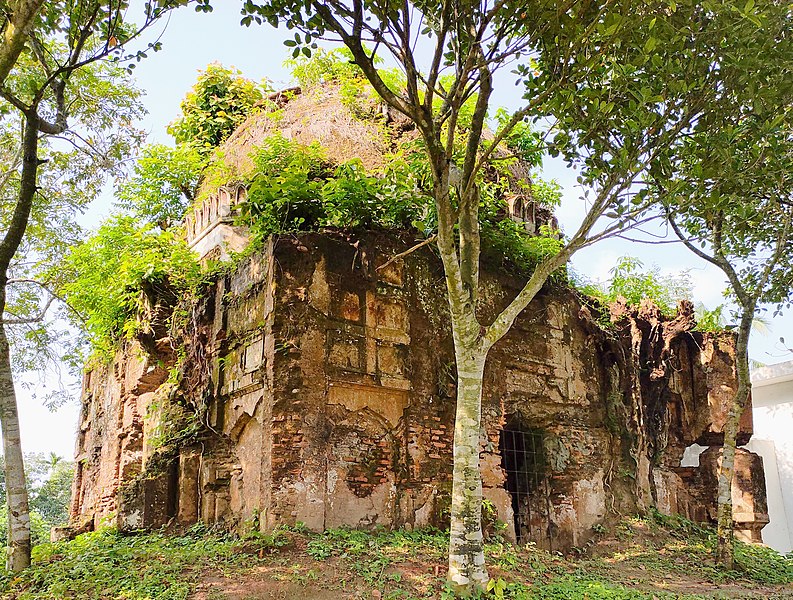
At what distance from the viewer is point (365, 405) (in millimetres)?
9070

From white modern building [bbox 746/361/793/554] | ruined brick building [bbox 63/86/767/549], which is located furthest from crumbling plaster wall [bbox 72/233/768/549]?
white modern building [bbox 746/361/793/554]

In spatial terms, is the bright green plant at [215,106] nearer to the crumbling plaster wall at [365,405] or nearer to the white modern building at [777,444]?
the crumbling plaster wall at [365,405]

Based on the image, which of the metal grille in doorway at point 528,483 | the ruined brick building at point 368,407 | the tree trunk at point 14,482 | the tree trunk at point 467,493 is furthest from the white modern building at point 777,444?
the tree trunk at point 14,482

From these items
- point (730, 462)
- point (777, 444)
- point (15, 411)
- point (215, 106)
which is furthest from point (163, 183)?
point (777, 444)

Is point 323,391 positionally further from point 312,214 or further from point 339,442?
point 312,214

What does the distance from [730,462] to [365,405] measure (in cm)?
516

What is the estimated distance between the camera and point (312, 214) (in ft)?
31.9

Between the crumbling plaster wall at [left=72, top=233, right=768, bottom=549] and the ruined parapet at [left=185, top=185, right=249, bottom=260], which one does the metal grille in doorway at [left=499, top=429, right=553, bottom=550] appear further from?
the ruined parapet at [left=185, top=185, right=249, bottom=260]

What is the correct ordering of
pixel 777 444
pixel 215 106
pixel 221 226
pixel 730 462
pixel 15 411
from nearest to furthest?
pixel 15 411
pixel 730 462
pixel 221 226
pixel 215 106
pixel 777 444

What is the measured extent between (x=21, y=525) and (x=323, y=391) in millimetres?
3507

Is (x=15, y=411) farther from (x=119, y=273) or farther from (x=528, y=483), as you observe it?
(x=528, y=483)

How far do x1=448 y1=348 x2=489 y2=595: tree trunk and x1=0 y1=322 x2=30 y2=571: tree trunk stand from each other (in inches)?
176

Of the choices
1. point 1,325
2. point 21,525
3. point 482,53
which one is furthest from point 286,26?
point 21,525

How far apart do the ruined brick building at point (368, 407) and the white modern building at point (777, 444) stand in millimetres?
8348
